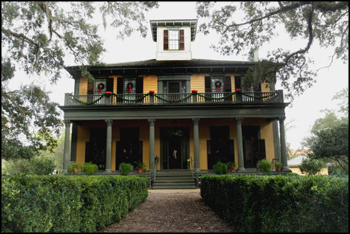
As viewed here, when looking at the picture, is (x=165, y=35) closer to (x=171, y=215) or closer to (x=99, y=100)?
(x=99, y=100)

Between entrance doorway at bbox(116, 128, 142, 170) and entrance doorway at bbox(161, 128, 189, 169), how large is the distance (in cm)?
171

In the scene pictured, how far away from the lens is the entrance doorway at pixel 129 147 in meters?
18.0

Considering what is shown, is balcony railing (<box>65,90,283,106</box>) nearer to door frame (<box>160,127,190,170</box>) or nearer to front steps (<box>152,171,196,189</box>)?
door frame (<box>160,127,190,170</box>)

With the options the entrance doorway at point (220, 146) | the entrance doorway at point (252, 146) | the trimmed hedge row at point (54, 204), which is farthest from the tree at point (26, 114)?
the entrance doorway at point (252, 146)

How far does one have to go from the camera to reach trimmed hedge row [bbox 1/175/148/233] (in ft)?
10.8

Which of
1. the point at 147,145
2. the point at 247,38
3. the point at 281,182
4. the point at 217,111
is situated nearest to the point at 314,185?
the point at 281,182

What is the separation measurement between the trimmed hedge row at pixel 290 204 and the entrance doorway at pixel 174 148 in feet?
39.8

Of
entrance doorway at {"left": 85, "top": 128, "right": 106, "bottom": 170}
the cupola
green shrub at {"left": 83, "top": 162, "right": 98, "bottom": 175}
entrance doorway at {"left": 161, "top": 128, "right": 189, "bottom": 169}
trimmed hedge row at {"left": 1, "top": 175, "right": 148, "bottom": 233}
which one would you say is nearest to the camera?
trimmed hedge row at {"left": 1, "top": 175, "right": 148, "bottom": 233}

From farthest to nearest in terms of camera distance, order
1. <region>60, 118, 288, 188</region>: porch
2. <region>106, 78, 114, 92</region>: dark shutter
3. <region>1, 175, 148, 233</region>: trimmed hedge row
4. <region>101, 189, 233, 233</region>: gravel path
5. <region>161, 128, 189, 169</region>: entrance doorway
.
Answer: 1. <region>106, 78, 114, 92</region>: dark shutter
2. <region>161, 128, 189, 169</region>: entrance doorway
3. <region>60, 118, 288, 188</region>: porch
4. <region>101, 189, 233, 233</region>: gravel path
5. <region>1, 175, 148, 233</region>: trimmed hedge row

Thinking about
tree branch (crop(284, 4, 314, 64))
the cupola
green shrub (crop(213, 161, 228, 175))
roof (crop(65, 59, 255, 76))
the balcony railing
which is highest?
the cupola

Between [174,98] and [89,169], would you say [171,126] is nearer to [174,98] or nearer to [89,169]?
[174,98]

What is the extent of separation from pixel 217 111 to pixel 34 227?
14.0 metres

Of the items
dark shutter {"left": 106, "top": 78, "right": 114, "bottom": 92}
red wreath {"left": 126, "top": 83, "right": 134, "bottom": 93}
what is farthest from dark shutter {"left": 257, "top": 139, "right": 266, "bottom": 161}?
dark shutter {"left": 106, "top": 78, "right": 114, "bottom": 92}

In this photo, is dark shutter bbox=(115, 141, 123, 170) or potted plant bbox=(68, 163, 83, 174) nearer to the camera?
A: potted plant bbox=(68, 163, 83, 174)
